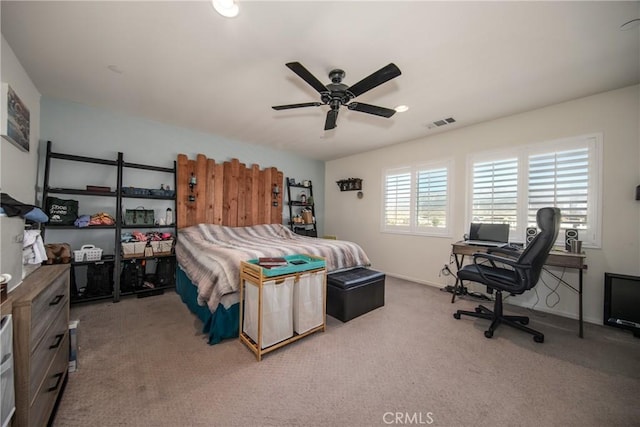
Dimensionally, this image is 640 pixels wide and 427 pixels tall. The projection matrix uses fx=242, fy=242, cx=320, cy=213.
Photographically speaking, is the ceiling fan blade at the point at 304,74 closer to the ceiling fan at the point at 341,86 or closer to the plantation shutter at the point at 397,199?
the ceiling fan at the point at 341,86

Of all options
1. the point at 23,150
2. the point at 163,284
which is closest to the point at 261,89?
the point at 23,150

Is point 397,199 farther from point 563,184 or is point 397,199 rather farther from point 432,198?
point 563,184

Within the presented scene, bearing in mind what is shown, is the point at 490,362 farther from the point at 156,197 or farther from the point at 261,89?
the point at 156,197

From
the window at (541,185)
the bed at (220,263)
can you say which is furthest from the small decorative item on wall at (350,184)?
the window at (541,185)

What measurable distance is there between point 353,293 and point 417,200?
2.42 metres

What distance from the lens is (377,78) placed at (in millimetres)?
1981

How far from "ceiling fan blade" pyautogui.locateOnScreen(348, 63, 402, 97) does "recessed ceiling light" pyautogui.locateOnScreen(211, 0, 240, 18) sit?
3.37ft

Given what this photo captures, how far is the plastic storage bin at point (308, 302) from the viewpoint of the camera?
2.23 metres

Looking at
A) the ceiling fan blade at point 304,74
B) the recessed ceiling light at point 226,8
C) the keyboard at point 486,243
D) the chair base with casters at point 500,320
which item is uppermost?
the recessed ceiling light at point 226,8

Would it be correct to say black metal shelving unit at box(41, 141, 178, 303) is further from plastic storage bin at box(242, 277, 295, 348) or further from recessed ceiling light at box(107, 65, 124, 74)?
plastic storage bin at box(242, 277, 295, 348)

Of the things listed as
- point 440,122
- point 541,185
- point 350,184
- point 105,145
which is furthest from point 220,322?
point 541,185

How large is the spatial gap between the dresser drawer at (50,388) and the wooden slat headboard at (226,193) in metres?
2.45

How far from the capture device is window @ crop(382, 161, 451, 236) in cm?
405

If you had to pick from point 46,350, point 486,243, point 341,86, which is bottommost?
point 46,350
